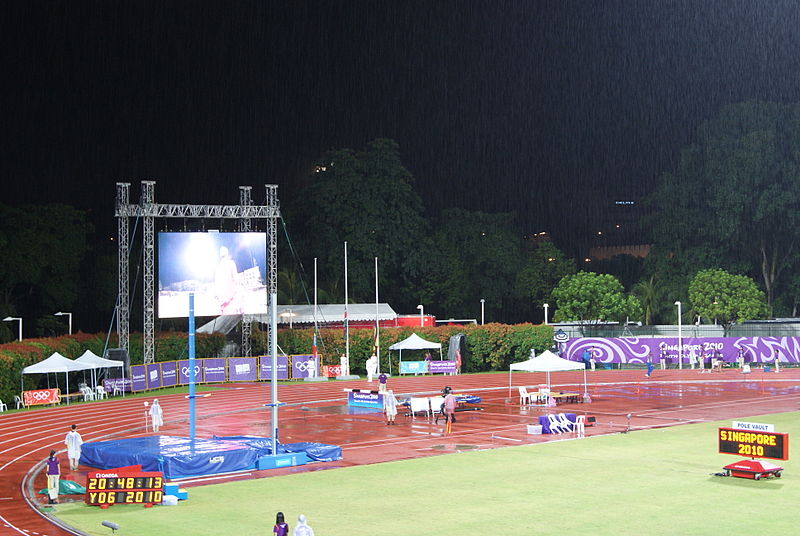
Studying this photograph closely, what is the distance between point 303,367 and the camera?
5516 centimetres

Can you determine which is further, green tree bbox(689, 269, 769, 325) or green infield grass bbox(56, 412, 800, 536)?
green tree bbox(689, 269, 769, 325)

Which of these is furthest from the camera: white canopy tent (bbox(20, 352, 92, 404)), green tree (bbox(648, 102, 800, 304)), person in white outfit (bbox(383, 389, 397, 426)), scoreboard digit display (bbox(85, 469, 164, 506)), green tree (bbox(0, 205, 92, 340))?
green tree (bbox(648, 102, 800, 304))

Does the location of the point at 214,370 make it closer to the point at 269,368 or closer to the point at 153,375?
the point at 269,368

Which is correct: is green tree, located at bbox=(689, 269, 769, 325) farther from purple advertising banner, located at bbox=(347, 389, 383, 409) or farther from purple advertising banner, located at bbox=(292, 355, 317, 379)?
purple advertising banner, located at bbox=(347, 389, 383, 409)

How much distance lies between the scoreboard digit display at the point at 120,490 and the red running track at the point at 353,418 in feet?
3.37

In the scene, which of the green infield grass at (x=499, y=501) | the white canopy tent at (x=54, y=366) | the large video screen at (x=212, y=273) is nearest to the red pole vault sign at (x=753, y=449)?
the green infield grass at (x=499, y=501)

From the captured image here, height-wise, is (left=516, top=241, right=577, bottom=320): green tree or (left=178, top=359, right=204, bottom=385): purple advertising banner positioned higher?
(left=516, top=241, right=577, bottom=320): green tree

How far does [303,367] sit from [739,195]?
43215 millimetres

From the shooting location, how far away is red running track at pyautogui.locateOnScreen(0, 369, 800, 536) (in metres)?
24.5

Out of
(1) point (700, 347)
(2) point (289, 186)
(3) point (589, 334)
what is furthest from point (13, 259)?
(1) point (700, 347)

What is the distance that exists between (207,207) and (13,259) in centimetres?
2300

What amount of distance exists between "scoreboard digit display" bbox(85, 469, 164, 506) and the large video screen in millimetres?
31915

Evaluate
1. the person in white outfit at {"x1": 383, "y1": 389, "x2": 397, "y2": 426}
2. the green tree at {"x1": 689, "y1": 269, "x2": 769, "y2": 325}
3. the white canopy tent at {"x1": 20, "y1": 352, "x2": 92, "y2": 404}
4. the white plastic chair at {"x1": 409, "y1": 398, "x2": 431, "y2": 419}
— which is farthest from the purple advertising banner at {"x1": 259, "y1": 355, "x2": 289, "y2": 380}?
the green tree at {"x1": 689, "y1": 269, "x2": 769, "y2": 325}

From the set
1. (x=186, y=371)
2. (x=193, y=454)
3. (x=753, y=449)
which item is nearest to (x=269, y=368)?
(x=186, y=371)
